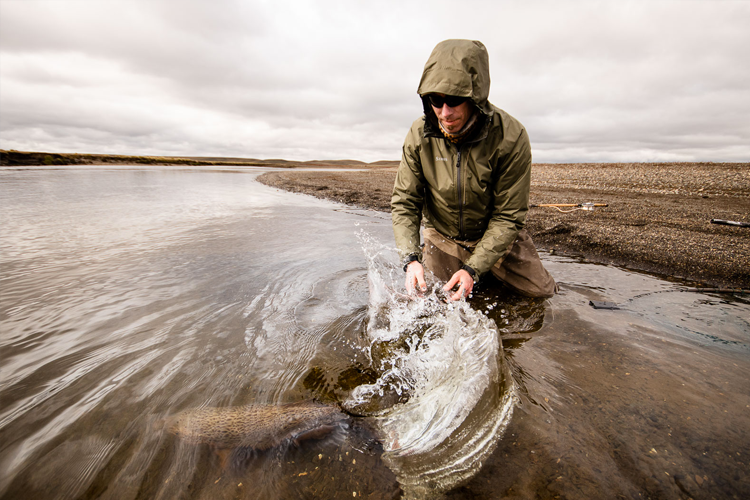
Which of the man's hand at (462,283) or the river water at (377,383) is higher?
the man's hand at (462,283)

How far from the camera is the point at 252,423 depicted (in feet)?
7.04

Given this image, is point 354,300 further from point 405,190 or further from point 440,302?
point 405,190

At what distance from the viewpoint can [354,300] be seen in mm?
4219

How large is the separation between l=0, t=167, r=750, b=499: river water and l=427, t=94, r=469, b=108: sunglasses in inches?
74.3

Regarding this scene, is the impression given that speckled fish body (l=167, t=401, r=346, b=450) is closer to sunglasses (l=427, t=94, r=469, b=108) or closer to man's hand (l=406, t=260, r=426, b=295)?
man's hand (l=406, t=260, r=426, b=295)

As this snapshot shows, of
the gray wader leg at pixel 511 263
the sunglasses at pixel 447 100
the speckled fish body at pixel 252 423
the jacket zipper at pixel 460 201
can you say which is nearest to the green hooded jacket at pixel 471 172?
the jacket zipper at pixel 460 201

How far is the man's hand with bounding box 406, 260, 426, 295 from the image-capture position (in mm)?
2906

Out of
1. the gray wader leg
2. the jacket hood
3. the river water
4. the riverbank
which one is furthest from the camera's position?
the riverbank

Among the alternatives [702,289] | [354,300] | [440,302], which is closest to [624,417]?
[440,302]

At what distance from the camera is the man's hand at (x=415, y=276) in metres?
2.91

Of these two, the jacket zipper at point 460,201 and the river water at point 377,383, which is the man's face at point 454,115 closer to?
the jacket zipper at point 460,201

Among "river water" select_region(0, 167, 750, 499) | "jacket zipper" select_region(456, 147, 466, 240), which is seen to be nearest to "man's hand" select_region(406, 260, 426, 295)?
"river water" select_region(0, 167, 750, 499)

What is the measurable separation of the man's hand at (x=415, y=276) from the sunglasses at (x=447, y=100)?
141cm

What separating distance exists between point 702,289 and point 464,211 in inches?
141
